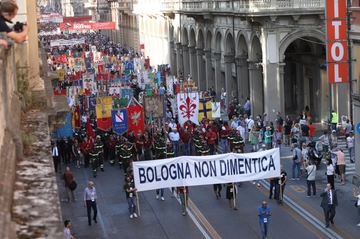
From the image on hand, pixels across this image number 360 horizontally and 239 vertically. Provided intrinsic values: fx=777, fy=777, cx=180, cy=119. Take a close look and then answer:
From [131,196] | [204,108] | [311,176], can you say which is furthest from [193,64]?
[131,196]

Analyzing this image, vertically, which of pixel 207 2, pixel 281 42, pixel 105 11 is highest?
pixel 105 11

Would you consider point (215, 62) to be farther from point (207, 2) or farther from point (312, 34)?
point (312, 34)

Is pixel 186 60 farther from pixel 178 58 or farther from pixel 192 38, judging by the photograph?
pixel 178 58

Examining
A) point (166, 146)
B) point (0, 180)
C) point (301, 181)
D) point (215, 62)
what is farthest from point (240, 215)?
point (215, 62)

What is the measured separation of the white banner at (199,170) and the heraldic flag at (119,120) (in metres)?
10.4

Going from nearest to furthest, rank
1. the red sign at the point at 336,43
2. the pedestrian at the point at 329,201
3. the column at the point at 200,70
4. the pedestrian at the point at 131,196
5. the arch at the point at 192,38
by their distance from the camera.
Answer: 1. the pedestrian at the point at 329,201
2. the pedestrian at the point at 131,196
3. the red sign at the point at 336,43
4. the column at the point at 200,70
5. the arch at the point at 192,38

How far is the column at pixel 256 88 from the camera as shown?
1563 inches

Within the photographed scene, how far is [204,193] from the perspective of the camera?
23.2 meters

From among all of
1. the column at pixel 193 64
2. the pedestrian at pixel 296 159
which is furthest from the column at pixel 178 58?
the pedestrian at pixel 296 159

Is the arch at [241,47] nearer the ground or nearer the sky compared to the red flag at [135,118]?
nearer the sky

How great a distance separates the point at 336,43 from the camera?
2591 centimetres

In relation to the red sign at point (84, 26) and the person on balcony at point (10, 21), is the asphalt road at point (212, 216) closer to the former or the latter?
the person on balcony at point (10, 21)

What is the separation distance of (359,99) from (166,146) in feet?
23.4

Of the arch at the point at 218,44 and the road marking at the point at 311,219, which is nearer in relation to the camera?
the road marking at the point at 311,219
